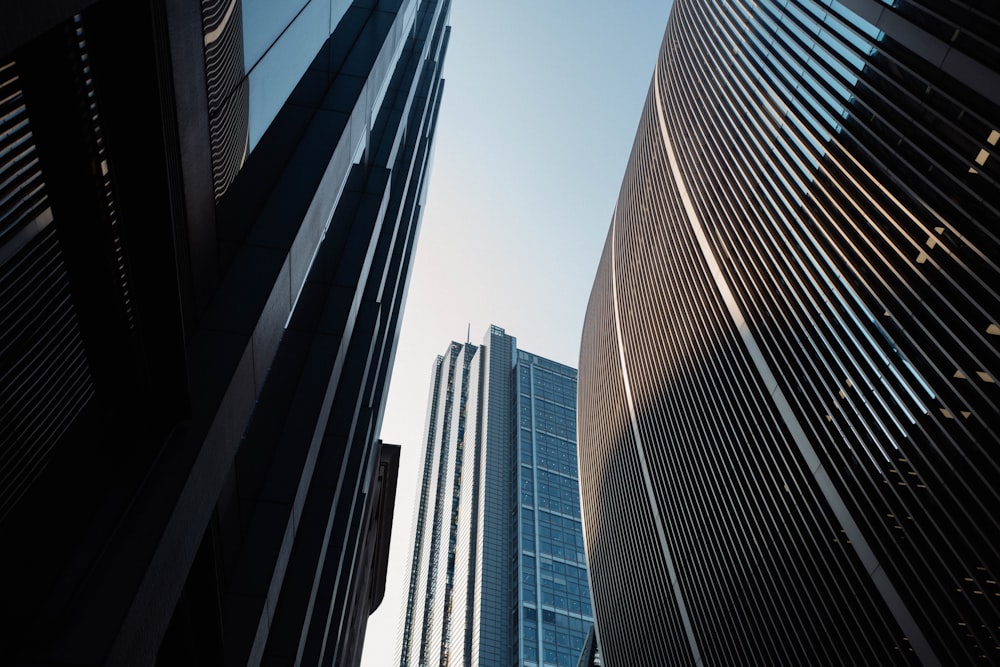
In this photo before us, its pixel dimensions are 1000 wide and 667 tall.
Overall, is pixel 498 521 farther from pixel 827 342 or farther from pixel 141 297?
pixel 141 297

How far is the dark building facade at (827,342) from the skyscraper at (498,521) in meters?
62.9

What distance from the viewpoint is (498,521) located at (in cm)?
10188

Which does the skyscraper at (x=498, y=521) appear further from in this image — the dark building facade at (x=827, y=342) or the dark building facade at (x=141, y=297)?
the dark building facade at (x=141, y=297)

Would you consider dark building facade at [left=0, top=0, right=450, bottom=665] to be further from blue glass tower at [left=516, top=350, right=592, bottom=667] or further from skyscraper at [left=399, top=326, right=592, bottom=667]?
skyscraper at [left=399, top=326, right=592, bottom=667]

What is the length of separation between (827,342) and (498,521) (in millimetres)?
90924

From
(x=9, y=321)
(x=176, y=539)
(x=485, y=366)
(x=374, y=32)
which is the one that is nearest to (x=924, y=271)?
(x=374, y=32)

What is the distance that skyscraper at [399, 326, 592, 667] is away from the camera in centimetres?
8966

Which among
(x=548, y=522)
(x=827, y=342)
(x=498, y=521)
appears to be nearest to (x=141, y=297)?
(x=827, y=342)

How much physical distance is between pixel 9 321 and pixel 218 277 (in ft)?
8.36

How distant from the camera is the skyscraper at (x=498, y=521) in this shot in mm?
89656

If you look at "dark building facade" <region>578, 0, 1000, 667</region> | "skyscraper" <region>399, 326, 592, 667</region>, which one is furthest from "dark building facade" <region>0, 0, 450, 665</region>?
"skyscraper" <region>399, 326, 592, 667</region>

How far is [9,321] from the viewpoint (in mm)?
5113

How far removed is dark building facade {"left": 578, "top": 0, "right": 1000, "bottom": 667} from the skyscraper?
2478 inches

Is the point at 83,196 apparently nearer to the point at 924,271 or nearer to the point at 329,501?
the point at 329,501
